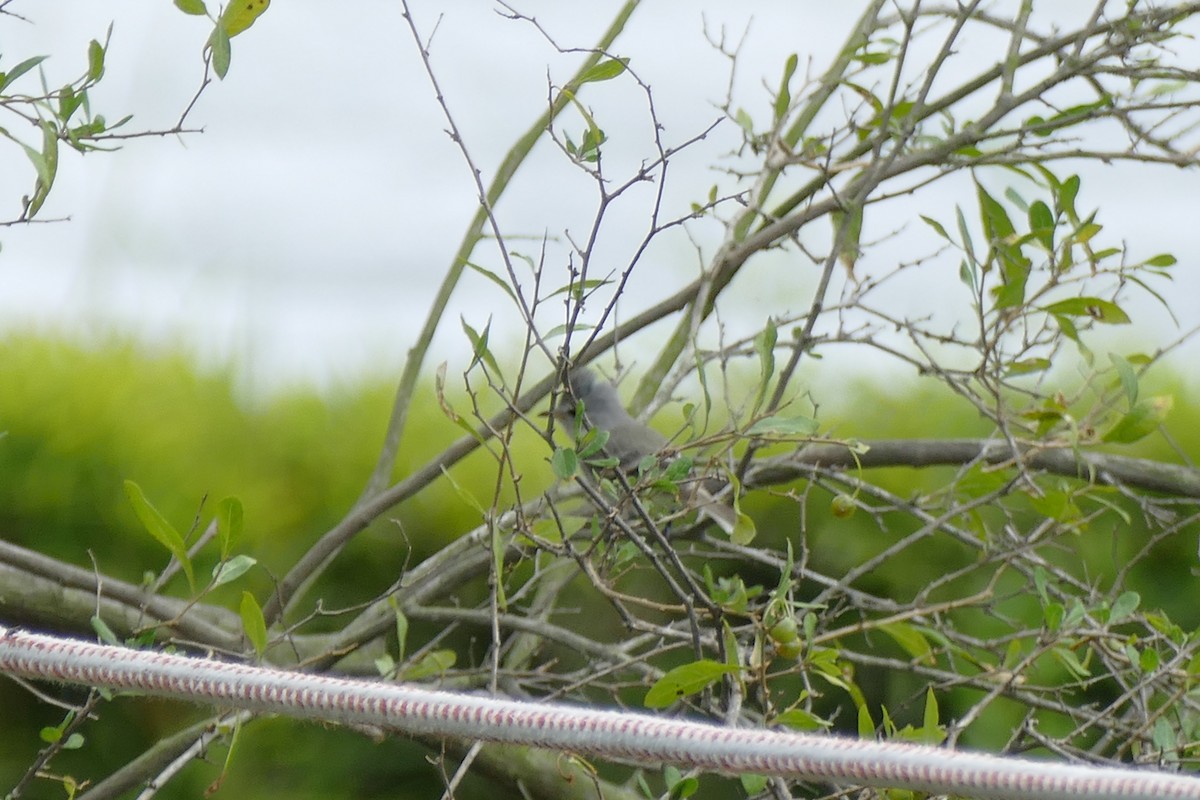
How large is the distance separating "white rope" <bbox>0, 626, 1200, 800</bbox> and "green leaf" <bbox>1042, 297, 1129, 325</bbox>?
32.2 inches

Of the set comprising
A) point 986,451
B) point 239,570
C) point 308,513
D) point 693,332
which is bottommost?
point 308,513

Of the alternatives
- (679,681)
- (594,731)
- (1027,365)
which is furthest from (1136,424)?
(594,731)

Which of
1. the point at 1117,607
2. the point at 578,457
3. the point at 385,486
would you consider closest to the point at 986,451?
the point at 1117,607

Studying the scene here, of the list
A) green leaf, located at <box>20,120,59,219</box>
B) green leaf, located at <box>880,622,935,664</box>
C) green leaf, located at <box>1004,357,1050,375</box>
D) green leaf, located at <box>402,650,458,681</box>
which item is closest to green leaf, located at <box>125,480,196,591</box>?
green leaf, located at <box>20,120,59,219</box>

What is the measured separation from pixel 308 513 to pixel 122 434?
29 cm

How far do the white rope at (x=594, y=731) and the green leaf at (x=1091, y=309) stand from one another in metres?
0.82

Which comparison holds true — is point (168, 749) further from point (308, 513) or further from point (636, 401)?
point (636, 401)

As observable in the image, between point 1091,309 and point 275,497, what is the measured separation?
1.14 metres

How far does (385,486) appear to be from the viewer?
1766mm

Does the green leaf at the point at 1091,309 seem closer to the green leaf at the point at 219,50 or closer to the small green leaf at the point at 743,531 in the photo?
the small green leaf at the point at 743,531

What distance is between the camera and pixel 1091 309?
1352mm

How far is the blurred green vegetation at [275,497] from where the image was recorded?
1711mm

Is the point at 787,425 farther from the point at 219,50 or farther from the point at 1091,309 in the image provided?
the point at 219,50

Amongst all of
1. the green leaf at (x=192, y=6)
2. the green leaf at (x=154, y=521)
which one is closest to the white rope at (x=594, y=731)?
the green leaf at (x=154, y=521)
